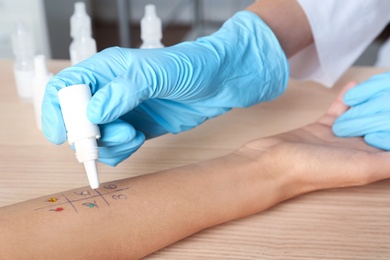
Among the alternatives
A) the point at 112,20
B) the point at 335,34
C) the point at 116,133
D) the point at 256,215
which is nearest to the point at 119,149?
the point at 116,133

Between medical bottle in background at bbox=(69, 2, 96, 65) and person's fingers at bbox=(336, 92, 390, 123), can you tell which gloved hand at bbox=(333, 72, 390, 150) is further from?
medical bottle in background at bbox=(69, 2, 96, 65)

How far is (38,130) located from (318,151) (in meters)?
0.62

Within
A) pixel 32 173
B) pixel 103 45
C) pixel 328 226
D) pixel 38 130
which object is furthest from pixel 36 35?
pixel 328 226

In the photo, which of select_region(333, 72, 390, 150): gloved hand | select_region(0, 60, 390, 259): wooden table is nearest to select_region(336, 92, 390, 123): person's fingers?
select_region(333, 72, 390, 150): gloved hand

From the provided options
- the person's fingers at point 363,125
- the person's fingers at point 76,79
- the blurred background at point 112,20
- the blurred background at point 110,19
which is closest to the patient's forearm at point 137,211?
the person's fingers at point 76,79

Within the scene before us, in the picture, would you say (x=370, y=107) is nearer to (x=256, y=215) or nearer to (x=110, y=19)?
(x=256, y=215)

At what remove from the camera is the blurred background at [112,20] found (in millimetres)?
2705

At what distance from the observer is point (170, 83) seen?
0.89 meters

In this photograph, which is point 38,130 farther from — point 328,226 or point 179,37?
point 179,37

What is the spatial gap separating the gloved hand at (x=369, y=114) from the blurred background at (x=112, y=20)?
4.68 feet

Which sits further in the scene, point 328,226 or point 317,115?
point 317,115

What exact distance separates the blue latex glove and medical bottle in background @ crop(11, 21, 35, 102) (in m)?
0.40

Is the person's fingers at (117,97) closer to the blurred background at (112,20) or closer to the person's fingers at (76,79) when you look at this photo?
the person's fingers at (76,79)

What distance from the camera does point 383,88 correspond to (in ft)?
3.47
